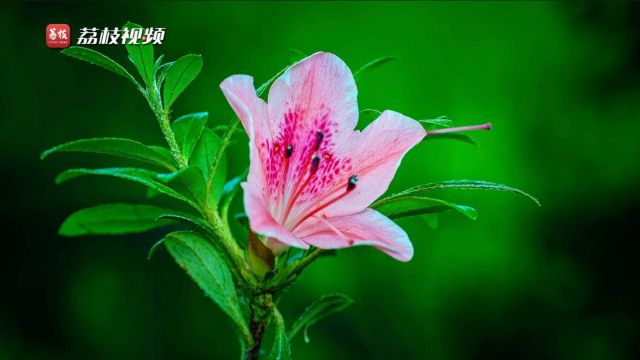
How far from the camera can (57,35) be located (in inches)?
49.8

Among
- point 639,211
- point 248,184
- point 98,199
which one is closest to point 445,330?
point 639,211

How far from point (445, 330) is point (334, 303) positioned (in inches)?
44.4

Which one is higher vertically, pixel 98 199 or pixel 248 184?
pixel 248 184

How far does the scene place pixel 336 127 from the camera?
815 millimetres

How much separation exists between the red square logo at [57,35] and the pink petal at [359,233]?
708 millimetres

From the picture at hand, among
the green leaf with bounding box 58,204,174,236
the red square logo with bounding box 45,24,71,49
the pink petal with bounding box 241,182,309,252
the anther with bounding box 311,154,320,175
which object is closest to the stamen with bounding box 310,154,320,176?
A: the anther with bounding box 311,154,320,175

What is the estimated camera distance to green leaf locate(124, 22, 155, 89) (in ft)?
2.65

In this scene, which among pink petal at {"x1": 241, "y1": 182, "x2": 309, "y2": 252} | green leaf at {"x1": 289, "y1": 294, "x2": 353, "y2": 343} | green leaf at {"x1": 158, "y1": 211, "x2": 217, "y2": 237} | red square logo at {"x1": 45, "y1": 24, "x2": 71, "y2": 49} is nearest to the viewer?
pink petal at {"x1": 241, "y1": 182, "x2": 309, "y2": 252}

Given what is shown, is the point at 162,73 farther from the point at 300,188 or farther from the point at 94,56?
the point at 300,188

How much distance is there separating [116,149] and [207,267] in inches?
6.9

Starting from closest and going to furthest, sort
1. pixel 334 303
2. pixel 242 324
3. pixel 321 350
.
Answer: pixel 242 324 < pixel 334 303 < pixel 321 350

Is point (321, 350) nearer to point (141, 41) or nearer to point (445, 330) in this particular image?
point (445, 330)

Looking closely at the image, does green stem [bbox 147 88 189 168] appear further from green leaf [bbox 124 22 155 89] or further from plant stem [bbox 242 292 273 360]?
plant stem [bbox 242 292 273 360]

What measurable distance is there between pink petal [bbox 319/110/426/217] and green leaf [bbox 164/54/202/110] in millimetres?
Result: 217
